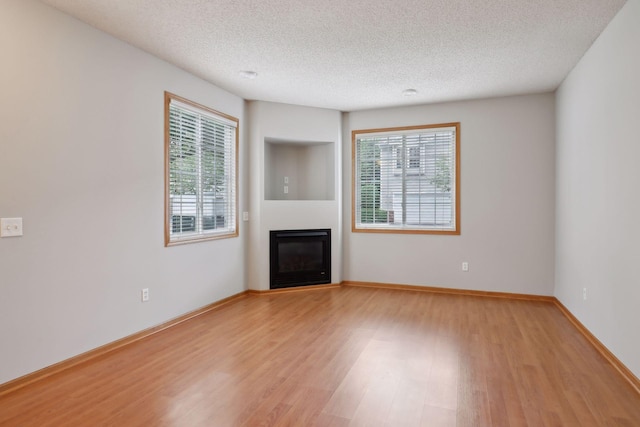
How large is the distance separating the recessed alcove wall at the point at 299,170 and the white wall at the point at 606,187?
305 centimetres

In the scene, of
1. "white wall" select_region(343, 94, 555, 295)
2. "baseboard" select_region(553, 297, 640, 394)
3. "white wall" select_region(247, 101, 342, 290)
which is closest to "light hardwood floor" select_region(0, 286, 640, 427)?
"baseboard" select_region(553, 297, 640, 394)

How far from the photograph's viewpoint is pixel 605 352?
3035 millimetres

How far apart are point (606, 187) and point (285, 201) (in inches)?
142

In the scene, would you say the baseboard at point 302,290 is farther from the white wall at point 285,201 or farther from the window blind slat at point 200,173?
the window blind slat at point 200,173

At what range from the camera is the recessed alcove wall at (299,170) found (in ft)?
18.7

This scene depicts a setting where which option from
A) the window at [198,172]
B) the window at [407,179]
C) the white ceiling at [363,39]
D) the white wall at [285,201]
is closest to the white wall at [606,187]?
the white ceiling at [363,39]

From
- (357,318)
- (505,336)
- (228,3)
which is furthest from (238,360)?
(228,3)

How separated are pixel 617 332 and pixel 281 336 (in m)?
2.71

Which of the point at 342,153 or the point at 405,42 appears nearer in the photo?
the point at 405,42

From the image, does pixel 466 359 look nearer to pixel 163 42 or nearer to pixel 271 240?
pixel 271 240

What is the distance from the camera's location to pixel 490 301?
4812mm

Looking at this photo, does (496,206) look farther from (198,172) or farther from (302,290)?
(198,172)

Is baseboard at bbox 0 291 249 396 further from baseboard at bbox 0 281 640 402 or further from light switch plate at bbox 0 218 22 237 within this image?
light switch plate at bbox 0 218 22 237

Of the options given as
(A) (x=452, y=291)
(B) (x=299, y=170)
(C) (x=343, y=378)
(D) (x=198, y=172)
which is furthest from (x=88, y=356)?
(A) (x=452, y=291)
